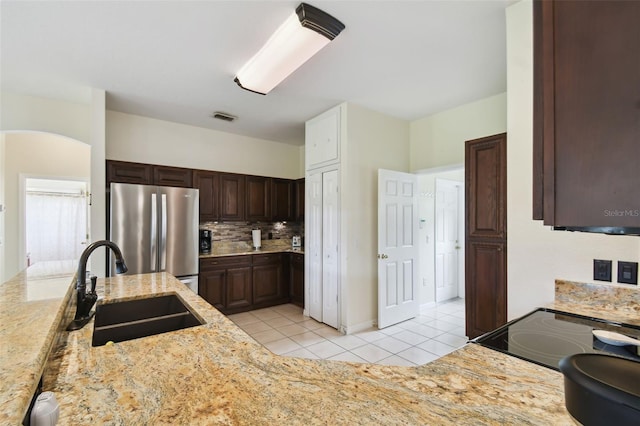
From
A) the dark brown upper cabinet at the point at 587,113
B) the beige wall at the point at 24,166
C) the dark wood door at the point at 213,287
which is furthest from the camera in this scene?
the beige wall at the point at 24,166

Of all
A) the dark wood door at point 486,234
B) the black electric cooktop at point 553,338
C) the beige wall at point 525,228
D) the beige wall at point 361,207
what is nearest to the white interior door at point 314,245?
the beige wall at point 361,207

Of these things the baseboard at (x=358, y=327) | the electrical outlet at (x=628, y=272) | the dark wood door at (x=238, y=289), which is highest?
the electrical outlet at (x=628, y=272)

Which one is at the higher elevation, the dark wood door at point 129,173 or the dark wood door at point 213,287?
the dark wood door at point 129,173

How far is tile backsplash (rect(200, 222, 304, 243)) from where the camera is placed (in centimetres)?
471

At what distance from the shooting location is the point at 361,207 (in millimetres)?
Result: 3682

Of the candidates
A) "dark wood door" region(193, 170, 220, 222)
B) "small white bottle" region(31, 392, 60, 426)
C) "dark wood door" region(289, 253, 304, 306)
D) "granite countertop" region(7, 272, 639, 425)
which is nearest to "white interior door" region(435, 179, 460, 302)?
"dark wood door" region(289, 253, 304, 306)

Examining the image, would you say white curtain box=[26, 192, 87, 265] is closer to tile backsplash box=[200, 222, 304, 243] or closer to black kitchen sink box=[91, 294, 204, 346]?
tile backsplash box=[200, 222, 304, 243]

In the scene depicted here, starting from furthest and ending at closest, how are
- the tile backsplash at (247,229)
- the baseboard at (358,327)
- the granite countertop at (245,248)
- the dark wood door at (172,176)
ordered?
the tile backsplash at (247,229) → the granite countertop at (245,248) → the dark wood door at (172,176) → the baseboard at (358,327)

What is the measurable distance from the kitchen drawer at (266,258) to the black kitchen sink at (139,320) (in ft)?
8.43

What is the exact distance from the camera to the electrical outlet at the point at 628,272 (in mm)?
1452

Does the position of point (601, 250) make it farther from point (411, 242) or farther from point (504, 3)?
point (411, 242)

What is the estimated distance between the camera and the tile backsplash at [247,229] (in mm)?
4707

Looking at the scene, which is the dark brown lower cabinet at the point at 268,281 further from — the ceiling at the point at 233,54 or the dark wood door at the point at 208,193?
the ceiling at the point at 233,54

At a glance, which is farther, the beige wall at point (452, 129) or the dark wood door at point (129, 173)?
the dark wood door at point (129, 173)
